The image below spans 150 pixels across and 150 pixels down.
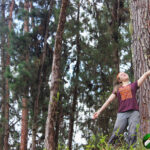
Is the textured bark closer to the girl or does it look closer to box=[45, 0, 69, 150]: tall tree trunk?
box=[45, 0, 69, 150]: tall tree trunk

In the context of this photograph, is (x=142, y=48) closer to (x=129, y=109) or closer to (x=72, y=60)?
(x=129, y=109)

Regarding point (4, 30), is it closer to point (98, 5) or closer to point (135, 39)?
point (98, 5)

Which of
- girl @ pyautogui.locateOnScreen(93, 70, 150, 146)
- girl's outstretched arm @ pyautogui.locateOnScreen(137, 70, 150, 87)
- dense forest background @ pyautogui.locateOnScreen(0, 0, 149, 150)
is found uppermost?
dense forest background @ pyautogui.locateOnScreen(0, 0, 149, 150)

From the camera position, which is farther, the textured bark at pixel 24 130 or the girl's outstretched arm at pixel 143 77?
the textured bark at pixel 24 130

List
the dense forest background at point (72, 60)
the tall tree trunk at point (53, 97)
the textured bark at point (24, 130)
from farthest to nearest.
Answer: the textured bark at point (24, 130) < the dense forest background at point (72, 60) < the tall tree trunk at point (53, 97)

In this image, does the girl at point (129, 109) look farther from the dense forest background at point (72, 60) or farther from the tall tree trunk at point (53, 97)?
the dense forest background at point (72, 60)

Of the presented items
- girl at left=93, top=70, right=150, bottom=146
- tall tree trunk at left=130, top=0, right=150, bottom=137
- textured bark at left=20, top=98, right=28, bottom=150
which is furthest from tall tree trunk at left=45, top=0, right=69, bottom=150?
textured bark at left=20, top=98, right=28, bottom=150

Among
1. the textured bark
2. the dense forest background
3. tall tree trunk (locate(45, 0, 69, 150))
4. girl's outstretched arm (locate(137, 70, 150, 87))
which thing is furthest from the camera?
the textured bark

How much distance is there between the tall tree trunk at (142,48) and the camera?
3.70 metres

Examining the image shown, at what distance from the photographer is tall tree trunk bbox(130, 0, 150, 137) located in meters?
3.70

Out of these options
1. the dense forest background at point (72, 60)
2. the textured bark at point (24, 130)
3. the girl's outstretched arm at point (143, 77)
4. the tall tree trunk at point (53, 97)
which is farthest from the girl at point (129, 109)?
the textured bark at point (24, 130)

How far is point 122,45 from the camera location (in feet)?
33.1

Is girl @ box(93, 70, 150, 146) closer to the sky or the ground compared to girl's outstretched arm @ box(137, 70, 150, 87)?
closer to the ground

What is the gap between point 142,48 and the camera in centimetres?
386
